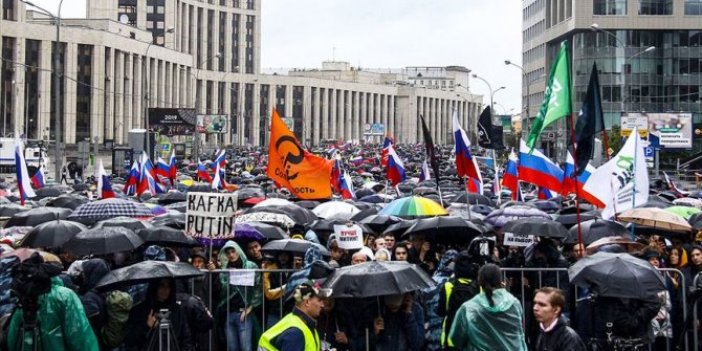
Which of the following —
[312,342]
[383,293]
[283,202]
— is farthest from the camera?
[283,202]

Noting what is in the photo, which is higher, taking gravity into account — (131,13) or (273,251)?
(131,13)

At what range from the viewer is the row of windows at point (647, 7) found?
68.5m

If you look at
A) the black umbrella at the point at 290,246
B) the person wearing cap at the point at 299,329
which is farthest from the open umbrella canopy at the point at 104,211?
the person wearing cap at the point at 299,329

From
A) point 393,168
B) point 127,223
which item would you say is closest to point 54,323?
point 127,223

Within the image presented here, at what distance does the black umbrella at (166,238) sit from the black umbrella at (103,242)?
58 centimetres

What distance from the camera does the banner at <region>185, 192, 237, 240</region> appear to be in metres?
10.5

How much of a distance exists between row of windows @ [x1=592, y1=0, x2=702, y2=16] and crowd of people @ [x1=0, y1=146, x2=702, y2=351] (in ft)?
193

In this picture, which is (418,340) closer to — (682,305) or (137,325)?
(137,325)

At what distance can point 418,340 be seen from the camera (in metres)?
8.87

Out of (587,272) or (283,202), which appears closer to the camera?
(587,272)

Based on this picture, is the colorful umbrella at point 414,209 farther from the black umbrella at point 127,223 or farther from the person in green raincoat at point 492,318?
the person in green raincoat at point 492,318

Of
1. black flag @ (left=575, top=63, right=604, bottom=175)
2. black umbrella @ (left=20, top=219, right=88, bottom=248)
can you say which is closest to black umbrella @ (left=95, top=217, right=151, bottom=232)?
black umbrella @ (left=20, top=219, right=88, bottom=248)

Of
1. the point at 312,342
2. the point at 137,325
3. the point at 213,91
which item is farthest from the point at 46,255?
the point at 213,91

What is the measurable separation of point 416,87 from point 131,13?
5280 centimetres
